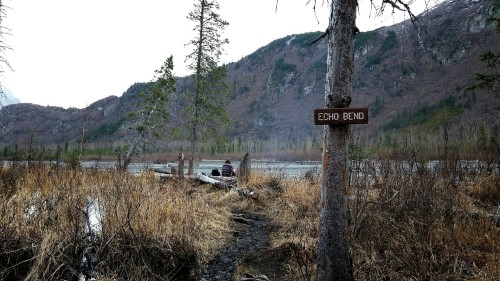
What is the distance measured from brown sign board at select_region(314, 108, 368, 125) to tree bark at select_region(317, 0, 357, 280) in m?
0.10

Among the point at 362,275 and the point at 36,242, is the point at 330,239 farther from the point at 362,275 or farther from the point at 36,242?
the point at 36,242

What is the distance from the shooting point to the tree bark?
3.32m

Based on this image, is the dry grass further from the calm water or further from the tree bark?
the calm water

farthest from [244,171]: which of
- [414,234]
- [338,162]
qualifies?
[338,162]

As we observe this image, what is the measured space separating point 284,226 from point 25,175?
16.5 ft

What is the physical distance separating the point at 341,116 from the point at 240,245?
4231 millimetres

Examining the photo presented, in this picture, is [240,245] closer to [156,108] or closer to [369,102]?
[156,108]

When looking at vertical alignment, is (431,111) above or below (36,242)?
above

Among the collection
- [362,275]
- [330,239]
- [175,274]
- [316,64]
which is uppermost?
[316,64]

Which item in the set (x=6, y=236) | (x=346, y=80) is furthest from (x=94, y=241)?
(x=346, y=80)

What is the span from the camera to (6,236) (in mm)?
4305

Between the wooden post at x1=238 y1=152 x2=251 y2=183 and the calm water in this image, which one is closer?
the calm water

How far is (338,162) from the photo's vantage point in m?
3.32

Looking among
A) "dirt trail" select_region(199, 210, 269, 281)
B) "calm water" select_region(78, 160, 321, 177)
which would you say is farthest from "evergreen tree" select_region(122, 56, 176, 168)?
"dirt trail" select_region(199, 210, 269, 281)
